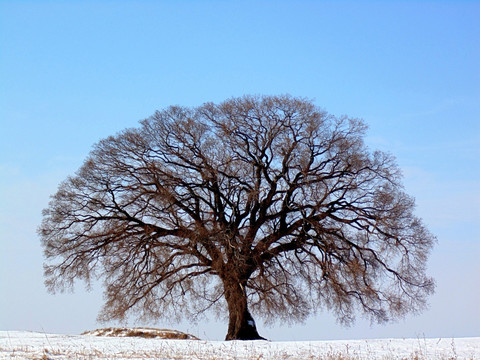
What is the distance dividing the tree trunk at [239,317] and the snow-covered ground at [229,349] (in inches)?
251

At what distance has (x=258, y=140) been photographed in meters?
26.1

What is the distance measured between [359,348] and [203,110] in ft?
43.2

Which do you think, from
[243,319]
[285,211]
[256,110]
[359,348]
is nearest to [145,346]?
[359,348]

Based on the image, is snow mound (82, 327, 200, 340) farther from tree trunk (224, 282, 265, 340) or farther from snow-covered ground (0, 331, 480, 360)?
snow-covered ground (0, 331, 480, 360)

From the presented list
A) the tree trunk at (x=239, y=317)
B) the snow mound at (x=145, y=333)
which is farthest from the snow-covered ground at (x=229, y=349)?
the tree trunk at (x=239, y=317)

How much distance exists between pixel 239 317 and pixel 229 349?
27.6ft

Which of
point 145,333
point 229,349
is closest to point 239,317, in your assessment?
point 145,333

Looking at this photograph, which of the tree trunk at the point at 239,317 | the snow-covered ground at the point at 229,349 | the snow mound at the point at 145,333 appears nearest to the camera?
the snow-covered ground at the point at 229,349

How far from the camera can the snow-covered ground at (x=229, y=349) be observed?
14.4 meters

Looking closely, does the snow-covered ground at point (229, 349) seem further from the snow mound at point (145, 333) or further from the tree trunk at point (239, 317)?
the tree trunk at point (239, 317)

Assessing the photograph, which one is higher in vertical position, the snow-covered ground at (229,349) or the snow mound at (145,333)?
the snow mound at (145,333)

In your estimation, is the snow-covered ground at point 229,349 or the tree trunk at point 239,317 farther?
the tree trunk at point 239,317

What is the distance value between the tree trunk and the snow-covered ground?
6.38m

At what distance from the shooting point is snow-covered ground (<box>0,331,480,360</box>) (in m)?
14.4
